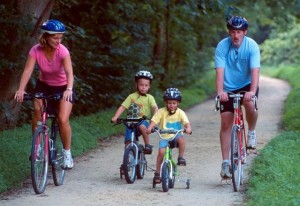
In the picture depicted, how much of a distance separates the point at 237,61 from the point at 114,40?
12425 millimetres

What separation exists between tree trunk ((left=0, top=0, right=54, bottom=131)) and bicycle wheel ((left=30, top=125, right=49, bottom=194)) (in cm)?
400

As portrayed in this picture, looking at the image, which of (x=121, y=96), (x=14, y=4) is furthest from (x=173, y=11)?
(x=14, y=4)

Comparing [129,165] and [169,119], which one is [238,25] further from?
[129,165]

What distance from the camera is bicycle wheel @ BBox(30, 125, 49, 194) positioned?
28.9 feet

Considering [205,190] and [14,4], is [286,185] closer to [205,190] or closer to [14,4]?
[205,190]

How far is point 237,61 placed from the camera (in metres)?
9.38

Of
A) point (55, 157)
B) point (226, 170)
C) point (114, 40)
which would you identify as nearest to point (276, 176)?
point (226, 170)

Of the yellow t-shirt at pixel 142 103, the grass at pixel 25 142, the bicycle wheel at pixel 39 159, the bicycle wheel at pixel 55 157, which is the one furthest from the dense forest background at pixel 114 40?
the bicycle wheel at pixel 39 159

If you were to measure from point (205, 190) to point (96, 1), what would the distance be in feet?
34.0

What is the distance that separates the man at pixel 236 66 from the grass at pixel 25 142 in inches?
107

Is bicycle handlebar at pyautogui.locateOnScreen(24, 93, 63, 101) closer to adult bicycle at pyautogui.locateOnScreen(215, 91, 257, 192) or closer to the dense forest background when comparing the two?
adult bicycle at pyautogui.locateOnScreen(215, 91, 257, 192)

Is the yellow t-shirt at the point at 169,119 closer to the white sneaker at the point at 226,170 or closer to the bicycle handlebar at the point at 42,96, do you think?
the white sneaker at the point at 226,170

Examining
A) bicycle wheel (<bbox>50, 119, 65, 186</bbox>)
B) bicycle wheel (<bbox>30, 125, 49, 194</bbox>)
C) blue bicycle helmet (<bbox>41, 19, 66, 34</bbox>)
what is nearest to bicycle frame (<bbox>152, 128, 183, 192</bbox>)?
bicycle wheel (<bbox>50, 119, 65, 186</bbox>)

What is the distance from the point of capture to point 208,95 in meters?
34.3
